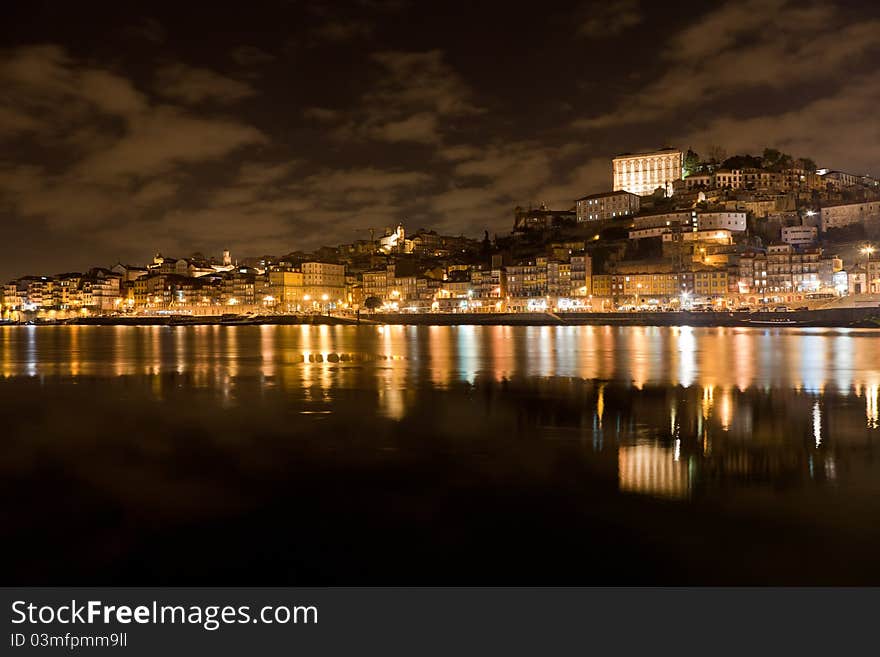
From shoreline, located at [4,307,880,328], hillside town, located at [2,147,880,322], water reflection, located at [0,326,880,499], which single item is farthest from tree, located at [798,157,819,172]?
water reflection, located at [0,326,880,499]

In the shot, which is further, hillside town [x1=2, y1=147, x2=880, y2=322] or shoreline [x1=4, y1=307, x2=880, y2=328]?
hillside town [x1=2, y1=147, x2=880, y2=322]

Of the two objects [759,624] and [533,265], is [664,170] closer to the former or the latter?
[533,265]

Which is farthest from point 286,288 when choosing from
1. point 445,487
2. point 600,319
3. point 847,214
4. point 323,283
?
point 445,487

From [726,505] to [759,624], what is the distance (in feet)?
6.25

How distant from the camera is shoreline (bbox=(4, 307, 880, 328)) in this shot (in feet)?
202

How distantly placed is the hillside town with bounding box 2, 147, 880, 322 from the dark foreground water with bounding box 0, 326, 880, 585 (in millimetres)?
66471

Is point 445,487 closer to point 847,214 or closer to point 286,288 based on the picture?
point 847,214

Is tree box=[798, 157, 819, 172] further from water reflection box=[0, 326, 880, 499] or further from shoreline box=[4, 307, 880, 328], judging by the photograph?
water reflection box=[0, 326, 880, 499]

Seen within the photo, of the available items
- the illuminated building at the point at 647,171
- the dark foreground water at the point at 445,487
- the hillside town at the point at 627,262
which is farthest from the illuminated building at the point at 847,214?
the dark foreground water at the point at 445,487

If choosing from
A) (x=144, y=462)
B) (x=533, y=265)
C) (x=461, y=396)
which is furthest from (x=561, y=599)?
(x=533, y=265)

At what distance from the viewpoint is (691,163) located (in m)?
112

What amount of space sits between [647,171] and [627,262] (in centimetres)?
2935

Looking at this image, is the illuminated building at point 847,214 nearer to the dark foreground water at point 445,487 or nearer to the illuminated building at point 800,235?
the illuminated building at point 800,235

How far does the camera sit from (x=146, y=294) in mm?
130875
